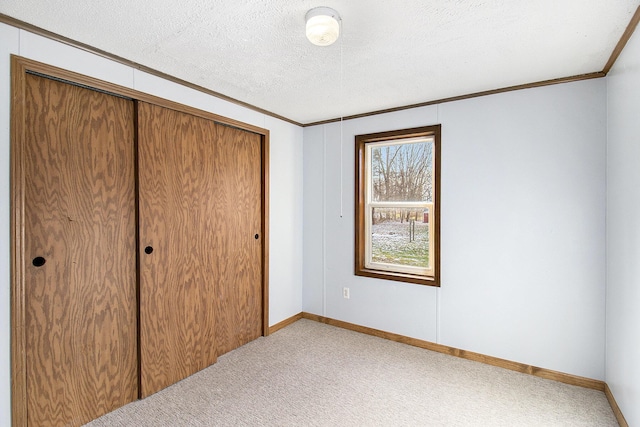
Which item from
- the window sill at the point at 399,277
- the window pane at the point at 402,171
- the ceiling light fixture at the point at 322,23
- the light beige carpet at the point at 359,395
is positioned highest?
the ceiling light fixture at the point at 322,23

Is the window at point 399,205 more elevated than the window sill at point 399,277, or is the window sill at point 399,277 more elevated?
the window at point 399,205

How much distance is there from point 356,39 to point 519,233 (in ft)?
6.75

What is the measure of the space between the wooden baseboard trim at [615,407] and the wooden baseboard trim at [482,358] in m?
0.07

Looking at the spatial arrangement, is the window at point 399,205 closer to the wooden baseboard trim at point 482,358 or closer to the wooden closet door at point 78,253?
the wooden baseboard trim at point 482,358

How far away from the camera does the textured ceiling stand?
165cm

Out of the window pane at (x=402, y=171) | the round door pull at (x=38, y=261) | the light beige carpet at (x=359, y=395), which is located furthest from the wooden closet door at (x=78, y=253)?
the window pane at (x=402, y=171)

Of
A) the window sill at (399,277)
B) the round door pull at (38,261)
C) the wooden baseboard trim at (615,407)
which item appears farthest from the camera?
the window sill at (399,277)

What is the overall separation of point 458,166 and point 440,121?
0.47 meters

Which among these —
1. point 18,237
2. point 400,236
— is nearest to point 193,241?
point 18,237

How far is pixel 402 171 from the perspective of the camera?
11.2ft

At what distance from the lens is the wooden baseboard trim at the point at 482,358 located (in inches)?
97.8

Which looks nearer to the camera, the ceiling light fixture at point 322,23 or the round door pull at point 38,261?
the ceiling light fixture at point 322,23

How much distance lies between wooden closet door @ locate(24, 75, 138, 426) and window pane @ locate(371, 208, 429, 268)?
2.38 metres

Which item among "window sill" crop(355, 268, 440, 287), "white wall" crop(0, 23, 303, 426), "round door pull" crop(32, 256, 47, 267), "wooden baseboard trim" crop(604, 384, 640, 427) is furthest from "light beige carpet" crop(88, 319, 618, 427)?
"round door pull" crop(32, 256, 47, 267)
